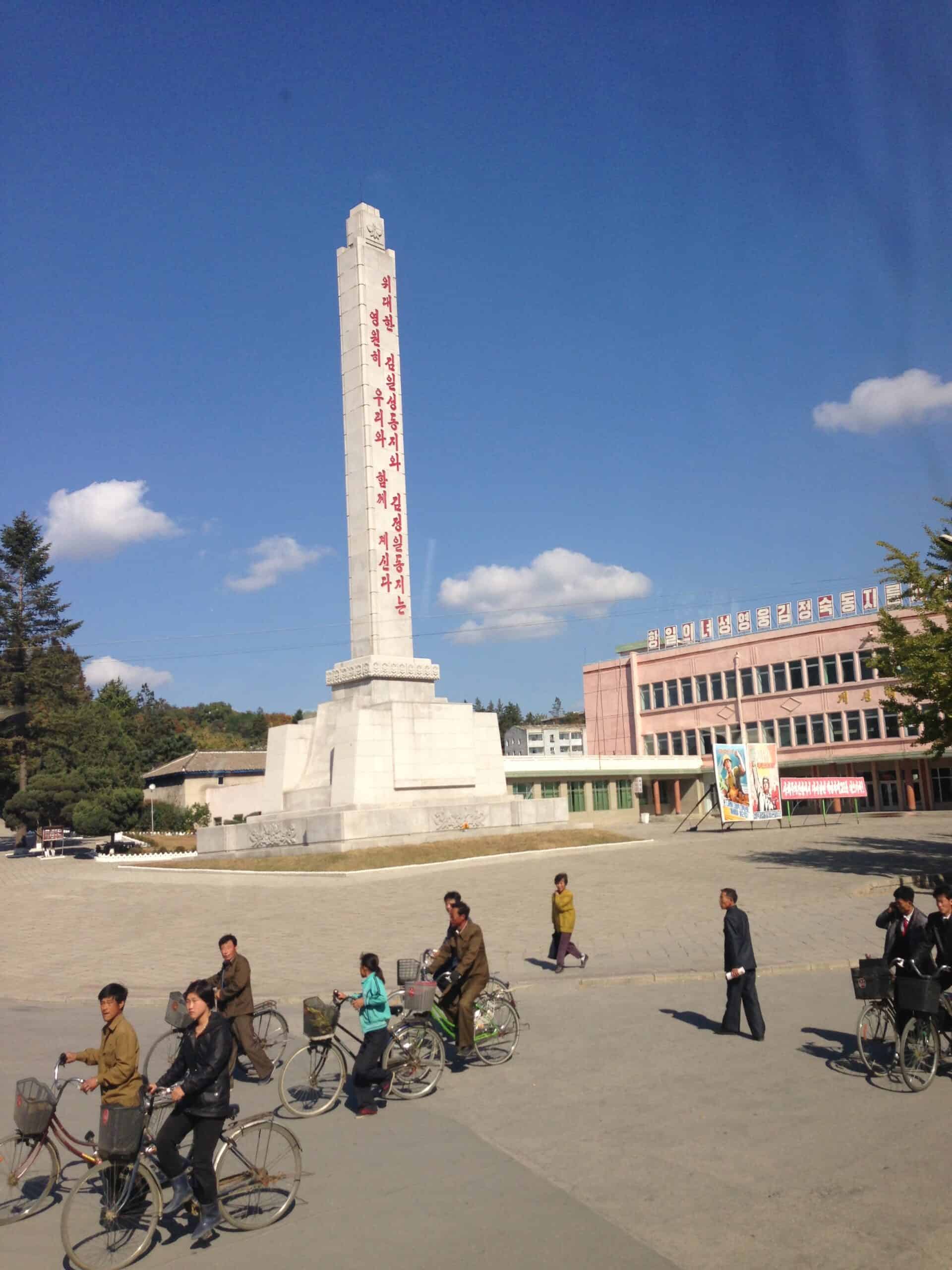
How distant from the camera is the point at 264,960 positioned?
57.4 ft

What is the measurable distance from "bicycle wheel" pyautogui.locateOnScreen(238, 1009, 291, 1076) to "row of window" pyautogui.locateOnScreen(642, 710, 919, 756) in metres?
45.2

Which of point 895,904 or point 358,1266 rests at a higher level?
point 895,904

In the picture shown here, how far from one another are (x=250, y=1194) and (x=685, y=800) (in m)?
59.3

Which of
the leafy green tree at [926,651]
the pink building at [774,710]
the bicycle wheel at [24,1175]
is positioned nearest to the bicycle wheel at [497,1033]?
the bicycle wheel at [24,1175]

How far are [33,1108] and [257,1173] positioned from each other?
139 centimetres

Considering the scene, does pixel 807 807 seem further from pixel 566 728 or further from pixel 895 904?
pixel 566 728

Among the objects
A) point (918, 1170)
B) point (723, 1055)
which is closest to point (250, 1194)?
point (918, 1170)

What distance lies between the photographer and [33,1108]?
6.34 m

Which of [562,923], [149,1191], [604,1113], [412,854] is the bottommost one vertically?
[604,1113]

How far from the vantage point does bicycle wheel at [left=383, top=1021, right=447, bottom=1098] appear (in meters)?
9.04

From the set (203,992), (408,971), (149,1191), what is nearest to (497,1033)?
(408,971)

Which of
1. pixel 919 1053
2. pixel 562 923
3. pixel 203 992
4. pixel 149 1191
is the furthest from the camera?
pixel 562 923

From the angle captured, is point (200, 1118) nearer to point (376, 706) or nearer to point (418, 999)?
point (418, 999)

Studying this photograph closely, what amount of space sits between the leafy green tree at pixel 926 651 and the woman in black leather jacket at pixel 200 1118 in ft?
66.4
